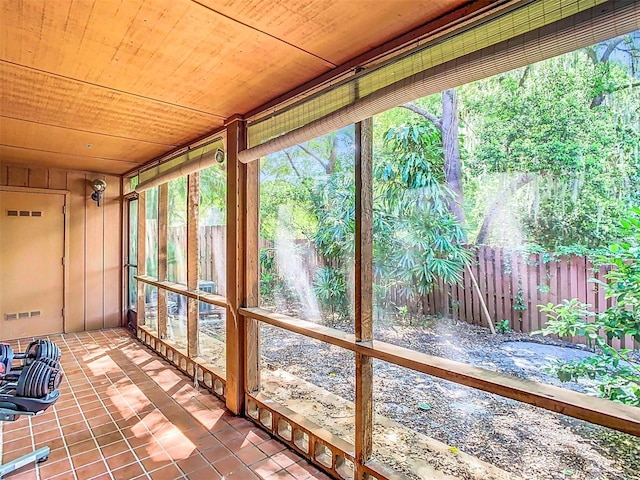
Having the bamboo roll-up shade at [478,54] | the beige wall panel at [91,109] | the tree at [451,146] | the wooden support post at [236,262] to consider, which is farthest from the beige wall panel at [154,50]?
the tree at [451,146]

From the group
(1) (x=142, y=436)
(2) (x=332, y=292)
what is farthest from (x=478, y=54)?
(1) (x=142, y=436)

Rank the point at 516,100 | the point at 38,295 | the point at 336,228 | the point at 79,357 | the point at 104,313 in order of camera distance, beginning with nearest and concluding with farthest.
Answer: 1. the point at 516,100
2. the point at 336,228
3. the point at 79,357
4. the point at 38,295
5. the point at 104,313

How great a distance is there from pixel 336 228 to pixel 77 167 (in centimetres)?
404

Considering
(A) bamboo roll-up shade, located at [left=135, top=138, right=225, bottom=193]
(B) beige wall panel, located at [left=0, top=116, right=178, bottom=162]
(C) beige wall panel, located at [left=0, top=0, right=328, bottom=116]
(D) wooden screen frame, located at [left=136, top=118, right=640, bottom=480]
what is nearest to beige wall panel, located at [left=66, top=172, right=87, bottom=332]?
(B) beige wall panel, located at [left=0, top=116, right=178, bottom=162]

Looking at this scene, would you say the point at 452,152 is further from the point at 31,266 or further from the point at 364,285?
the point at 31,266

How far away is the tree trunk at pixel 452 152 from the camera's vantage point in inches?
81.7

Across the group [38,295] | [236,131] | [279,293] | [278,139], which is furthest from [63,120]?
[38,295]

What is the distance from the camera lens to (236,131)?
2.71 metres

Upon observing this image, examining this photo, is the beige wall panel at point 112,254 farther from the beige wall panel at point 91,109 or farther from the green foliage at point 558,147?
the green foliage at point 558,147

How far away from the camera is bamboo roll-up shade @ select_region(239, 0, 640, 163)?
110 cm

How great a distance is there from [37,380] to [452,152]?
2.59 meters

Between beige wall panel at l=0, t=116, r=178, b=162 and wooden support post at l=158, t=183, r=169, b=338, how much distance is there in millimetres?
478

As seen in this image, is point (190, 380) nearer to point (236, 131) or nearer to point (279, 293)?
point (279, 293)

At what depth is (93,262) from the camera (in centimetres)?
511
